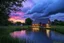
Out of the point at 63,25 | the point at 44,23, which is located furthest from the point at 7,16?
the point at 44,23

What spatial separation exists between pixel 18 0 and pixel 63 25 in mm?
68003

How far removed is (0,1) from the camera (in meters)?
18.5

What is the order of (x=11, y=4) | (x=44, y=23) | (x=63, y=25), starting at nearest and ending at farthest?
(x=11, y=4) < (x=63, y=25) < (x=44, y=23)

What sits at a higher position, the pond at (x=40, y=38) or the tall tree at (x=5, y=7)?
the tall tree at (x=5, y=7)

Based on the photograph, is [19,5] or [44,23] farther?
[44,23]

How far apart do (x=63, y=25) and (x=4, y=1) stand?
70.1 m

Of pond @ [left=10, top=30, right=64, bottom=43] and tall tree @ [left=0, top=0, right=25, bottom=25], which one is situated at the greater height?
tall tree @ [left=0, top=0, right=25, bottom=25]

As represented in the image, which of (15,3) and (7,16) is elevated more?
(15,3)

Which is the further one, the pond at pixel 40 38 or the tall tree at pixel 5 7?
the pond at pixel 40 38

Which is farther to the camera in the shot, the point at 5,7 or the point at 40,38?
the point at 40,38

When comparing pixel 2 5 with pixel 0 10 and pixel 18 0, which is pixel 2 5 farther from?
pixel 18 0

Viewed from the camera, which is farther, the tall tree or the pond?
the pond

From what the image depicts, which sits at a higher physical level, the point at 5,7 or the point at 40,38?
the point at 5,7

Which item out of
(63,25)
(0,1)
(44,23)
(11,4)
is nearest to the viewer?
(0,1)
